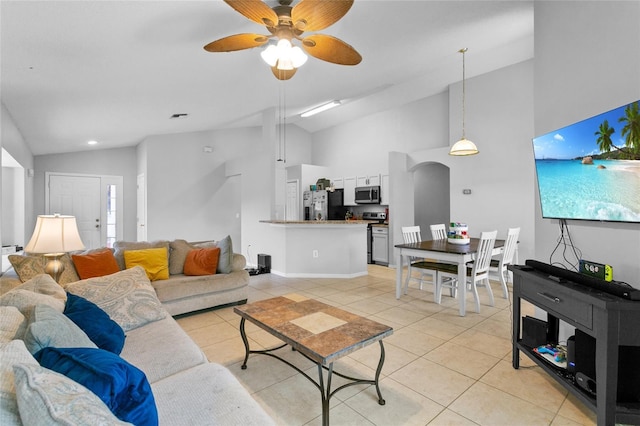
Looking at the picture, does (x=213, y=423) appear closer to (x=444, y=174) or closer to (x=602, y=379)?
(x=602, y=379)

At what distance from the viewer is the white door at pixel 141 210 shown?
657 cm

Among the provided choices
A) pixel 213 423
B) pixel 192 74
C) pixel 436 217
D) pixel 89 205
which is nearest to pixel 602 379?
pixel 213 423

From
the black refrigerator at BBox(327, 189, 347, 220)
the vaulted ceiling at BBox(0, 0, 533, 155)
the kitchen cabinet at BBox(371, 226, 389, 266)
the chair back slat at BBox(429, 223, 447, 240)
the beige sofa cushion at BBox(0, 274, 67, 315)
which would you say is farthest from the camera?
the black refrigerator at BBox(327, 189, 347, 220)

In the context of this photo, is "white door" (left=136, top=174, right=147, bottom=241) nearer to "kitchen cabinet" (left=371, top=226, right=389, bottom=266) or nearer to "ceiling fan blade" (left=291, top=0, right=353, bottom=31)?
"kitchen cabinet" (left=371, top=226, right=389, bottom=266)

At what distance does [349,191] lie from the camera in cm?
735

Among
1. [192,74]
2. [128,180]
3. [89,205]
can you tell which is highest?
[192,74]

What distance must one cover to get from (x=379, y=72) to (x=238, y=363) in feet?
13.9

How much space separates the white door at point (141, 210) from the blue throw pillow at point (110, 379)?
242 inches

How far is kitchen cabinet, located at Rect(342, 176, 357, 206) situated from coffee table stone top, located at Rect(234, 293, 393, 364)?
16.5ft

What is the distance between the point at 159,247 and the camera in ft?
12.0

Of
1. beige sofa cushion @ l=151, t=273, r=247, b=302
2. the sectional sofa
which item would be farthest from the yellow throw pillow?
the sectional sofa

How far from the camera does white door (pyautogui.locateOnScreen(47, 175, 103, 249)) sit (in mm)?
Answer: 6238

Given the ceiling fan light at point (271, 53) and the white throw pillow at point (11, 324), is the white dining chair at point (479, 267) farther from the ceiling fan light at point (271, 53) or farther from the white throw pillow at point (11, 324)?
the white throw pillow at point (11, 324)

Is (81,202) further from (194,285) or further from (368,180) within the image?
(368,180)
